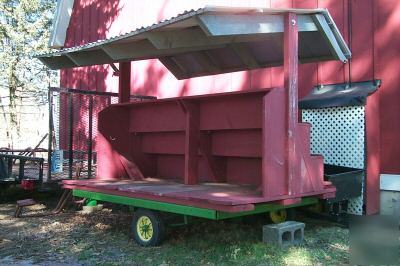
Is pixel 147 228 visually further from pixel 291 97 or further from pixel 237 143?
pixel 291 97

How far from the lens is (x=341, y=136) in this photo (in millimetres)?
7730

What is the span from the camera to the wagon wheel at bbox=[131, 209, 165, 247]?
20.2 ft

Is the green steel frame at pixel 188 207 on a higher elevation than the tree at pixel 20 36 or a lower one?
lower

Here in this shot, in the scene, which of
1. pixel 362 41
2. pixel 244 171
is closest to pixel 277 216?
pixel 244 171

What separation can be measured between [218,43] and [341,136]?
2581 mm

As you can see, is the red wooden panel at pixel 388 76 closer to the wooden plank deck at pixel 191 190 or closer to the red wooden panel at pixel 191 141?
the wooden plank deck at pixel 191 190

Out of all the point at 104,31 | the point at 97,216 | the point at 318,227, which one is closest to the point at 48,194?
the point at 97,216

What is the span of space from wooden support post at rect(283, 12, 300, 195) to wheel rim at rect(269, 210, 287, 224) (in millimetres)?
1053

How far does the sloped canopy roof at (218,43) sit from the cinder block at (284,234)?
7.46ft

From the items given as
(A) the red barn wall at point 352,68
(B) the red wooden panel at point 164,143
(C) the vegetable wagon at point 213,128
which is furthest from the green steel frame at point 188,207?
Result: (A) the red barn wall at point 352,68

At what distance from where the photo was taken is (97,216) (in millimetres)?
8516

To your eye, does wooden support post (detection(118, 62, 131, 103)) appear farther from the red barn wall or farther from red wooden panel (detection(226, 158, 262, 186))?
red wooden panel (detection(226, 158, 262, 186))

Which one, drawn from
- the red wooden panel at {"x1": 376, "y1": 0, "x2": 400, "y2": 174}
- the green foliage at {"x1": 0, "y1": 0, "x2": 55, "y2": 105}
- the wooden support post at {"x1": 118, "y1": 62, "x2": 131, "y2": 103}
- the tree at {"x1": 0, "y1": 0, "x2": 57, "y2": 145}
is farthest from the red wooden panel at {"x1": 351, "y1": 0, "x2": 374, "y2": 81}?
the green foliage at {"x1": 0, "y1": 0, "x2": 55, "y2": 105}

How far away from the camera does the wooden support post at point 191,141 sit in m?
6.83
